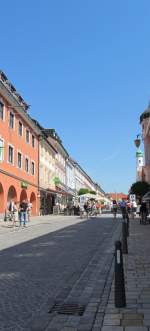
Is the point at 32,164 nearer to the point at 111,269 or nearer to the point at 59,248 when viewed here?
the point at 59,248

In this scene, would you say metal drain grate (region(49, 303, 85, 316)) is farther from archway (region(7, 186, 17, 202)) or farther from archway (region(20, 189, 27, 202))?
archway (region(20, 189, 27, 202))

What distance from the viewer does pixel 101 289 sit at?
722 cm

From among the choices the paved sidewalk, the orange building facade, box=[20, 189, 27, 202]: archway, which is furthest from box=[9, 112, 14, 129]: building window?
the paved sidewalk

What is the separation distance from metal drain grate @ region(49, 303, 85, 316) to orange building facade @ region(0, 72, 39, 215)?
2564cm

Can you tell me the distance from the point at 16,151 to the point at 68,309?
31.6m

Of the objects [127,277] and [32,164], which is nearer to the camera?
[127,277]

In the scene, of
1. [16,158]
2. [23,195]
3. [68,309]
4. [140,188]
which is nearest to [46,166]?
[23,195]

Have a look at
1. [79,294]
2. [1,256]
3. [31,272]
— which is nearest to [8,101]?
[1,256]

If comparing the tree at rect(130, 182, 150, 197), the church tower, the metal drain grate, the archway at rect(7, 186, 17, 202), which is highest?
the church tower

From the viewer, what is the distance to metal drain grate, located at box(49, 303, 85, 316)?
5.81 m

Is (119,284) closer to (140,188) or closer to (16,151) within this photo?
(16,151)

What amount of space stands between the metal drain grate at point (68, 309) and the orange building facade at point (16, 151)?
25.6m

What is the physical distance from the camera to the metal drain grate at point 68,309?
5815mm

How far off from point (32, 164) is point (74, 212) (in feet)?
31.1
